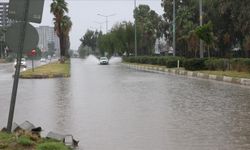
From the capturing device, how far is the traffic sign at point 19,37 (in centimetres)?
912

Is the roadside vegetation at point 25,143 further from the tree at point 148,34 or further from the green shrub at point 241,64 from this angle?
the tree at point 148,34

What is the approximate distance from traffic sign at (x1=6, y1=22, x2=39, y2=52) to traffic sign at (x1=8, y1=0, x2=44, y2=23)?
0.48 feet

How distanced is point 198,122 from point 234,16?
139ft

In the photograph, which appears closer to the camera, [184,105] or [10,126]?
[10,126]

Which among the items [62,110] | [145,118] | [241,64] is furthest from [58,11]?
[145,118]

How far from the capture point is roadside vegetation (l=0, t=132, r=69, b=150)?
8.06 m

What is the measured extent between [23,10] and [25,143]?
238cm

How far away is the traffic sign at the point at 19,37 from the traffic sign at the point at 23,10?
15 cm

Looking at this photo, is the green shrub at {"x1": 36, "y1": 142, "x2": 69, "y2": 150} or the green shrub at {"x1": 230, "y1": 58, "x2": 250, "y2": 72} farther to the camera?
the green shrub at {"x1": 230, "y1": 58, "x2": 250, "y2": 72}

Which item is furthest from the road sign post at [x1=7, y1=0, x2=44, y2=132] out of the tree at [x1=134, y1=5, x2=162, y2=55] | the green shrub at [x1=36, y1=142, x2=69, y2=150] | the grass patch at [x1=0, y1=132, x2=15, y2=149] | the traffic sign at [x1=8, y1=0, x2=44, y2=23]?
the tree at [x1=134, y1=5, x2=162, y2=55]

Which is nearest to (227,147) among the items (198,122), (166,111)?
(198,122)

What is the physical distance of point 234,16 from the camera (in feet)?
174

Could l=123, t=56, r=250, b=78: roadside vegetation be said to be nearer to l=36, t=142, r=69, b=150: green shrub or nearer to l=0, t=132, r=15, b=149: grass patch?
l=0, t=132, r=15, b=149: grass patch

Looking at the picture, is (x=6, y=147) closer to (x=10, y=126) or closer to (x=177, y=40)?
(x=10, y=126)
